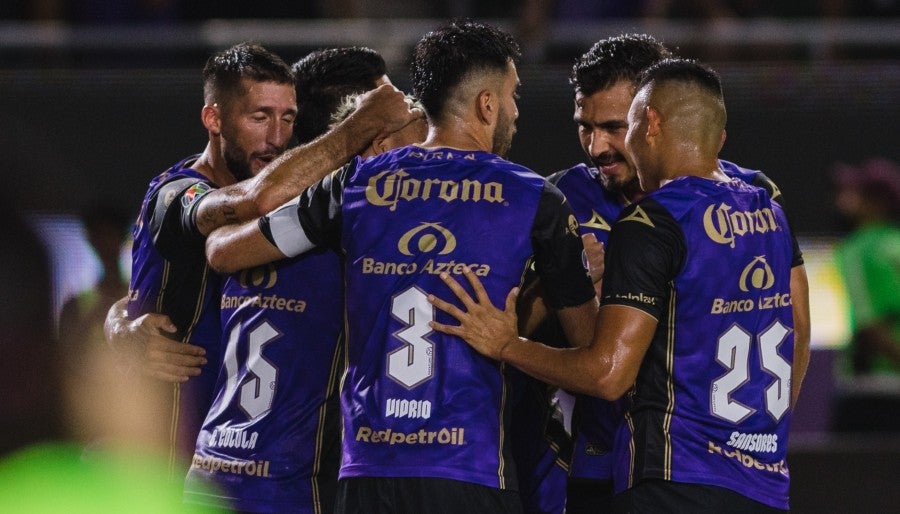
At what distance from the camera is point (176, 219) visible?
14.8ft

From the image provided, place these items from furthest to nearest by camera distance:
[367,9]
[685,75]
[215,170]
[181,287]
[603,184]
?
[367,9] < [215,170] < [603,184] < [181,287] < [685,75]

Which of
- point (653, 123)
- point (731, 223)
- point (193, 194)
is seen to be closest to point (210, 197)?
point (193, 194)

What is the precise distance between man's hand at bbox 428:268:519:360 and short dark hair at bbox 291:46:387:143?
138cm

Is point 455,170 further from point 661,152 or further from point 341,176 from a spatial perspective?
point 661,152

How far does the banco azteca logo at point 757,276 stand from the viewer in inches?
152

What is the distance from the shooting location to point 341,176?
3.98 meters

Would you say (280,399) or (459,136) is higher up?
(459,136)

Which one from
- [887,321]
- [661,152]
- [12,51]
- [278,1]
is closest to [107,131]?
[12,51]

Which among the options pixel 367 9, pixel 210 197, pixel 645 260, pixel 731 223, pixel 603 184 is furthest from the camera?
pixel 367 9

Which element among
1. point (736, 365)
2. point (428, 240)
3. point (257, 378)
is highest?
point (428, 240)

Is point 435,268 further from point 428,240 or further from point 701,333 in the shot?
point 701,333

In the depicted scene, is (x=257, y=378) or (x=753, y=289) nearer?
(x=753, y=289)

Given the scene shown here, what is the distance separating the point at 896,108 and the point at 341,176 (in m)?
6.84

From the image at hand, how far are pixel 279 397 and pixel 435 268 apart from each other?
0.80 m
